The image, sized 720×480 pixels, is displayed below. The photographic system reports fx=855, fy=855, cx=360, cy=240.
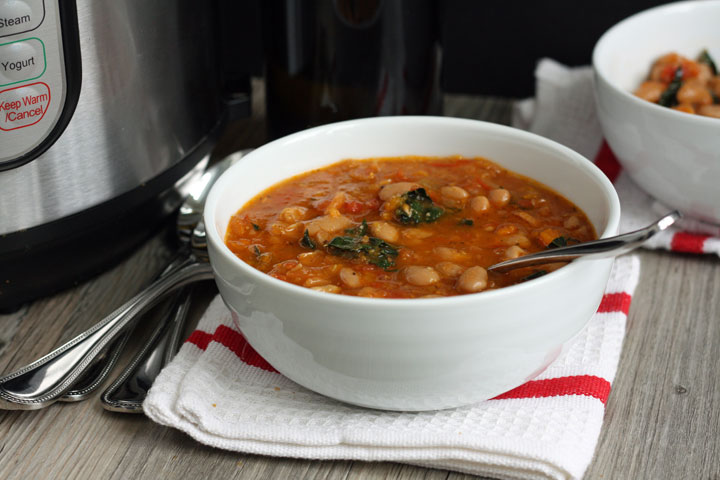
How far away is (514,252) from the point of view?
109 centimetres

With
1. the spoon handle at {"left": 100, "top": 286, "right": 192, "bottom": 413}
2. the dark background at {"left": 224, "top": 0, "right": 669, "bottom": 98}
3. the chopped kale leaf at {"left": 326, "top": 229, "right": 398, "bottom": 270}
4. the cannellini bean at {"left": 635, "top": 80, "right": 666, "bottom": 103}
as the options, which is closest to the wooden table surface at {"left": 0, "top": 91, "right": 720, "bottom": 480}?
the spoon handle at {"left": 100, "top": 286, "right": 192, "bottom": 413}

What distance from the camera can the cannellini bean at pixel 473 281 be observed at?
1.02m

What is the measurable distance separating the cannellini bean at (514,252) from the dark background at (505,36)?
93cm

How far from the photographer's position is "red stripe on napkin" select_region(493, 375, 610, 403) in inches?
43.1

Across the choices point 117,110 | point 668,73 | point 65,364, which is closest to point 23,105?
point 117,110

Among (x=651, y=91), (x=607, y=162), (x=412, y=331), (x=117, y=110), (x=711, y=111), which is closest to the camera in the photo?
(x=412, y=331)

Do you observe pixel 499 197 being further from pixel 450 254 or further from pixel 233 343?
pixel 233 343

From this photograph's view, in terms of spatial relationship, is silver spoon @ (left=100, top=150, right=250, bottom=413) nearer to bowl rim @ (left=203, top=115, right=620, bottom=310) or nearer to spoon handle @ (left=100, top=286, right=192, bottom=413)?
spoon handle @ (left=100, top=286, right=192, bottom=413)

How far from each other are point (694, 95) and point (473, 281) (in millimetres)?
779

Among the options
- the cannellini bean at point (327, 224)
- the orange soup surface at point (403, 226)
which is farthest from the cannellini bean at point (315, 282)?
the cannellini bean at point (327, 224)

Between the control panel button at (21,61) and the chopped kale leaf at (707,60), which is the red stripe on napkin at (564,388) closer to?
the control panel button at (21,61)

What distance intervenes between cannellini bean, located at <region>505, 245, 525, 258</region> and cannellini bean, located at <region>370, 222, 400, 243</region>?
6.1 inches

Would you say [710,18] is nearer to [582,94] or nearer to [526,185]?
[582,94]

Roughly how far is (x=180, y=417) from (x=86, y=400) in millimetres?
176
